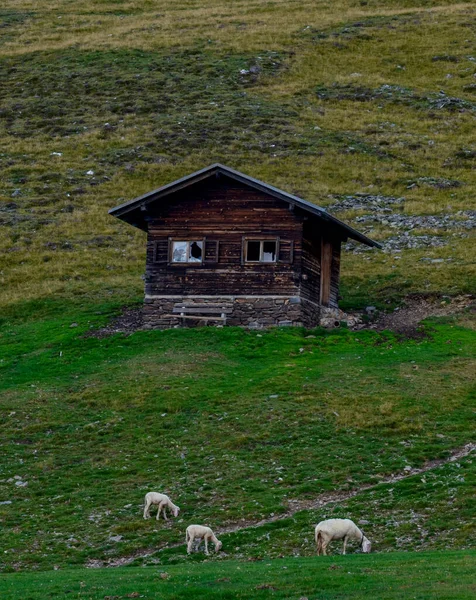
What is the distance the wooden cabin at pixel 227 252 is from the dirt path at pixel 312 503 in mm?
17012

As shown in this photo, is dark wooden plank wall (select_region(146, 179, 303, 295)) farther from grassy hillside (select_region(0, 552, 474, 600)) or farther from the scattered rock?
grassy hillside (select_region(0, 552, 474, 600))

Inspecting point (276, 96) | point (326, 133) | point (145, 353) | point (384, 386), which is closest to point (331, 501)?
point (384, 386)

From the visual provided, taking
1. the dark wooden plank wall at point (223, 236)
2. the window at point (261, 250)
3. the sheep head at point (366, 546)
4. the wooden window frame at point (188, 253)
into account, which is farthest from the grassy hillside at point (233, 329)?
the window at point (261, 250)

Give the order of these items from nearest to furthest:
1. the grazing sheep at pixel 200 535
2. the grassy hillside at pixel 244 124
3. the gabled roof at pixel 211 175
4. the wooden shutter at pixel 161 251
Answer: the grazing sheep at pixel 200 535 < the gabled roof at pixel 211 175 < the wooden shutter at pixel 161 251 < the grassy hillside at pixel 244 124

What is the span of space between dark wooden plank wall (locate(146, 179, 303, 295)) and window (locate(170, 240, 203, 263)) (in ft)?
0.86

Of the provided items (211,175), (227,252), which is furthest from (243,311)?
(211,175)

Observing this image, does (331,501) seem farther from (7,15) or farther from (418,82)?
(7,15)

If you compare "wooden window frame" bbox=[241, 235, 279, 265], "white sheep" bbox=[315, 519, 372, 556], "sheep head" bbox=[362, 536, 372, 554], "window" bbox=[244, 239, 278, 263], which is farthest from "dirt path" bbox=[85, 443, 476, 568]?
"window" bbox=[244, 239, 278, 263]

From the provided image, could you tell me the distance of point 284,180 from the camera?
75.7 meters

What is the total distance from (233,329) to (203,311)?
230 centimetres

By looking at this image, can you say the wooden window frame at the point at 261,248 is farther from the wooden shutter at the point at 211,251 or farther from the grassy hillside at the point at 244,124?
the grassy hillside at the point at 244,124

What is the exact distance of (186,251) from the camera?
50312 mm

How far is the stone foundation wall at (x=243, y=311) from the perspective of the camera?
160ft

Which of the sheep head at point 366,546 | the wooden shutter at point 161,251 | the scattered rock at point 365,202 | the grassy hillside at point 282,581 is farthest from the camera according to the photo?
the scattered rock at point 365,202
